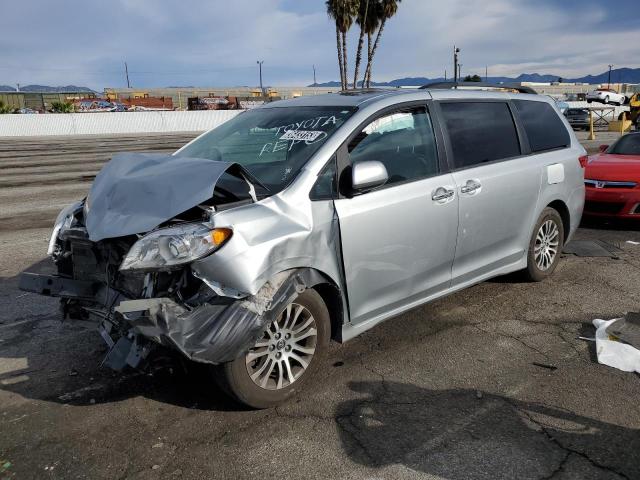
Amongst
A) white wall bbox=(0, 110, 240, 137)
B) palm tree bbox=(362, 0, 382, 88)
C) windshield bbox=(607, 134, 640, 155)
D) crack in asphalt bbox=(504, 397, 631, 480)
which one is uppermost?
palm tree bbox=(362, 0, 382, 88)

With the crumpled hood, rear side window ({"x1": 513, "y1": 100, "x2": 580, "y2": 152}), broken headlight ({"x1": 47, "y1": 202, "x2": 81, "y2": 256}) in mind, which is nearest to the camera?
the crumpled hood

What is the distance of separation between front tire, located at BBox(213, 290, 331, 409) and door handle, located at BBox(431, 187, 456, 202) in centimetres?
121

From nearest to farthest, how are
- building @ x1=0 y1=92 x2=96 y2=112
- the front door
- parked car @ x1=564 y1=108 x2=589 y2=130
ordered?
1. the front door
2. parked car @ x1=564 y1=108 x2=589 y2=130
3. building @ x1=0 y1=92 x2=96 y2=112

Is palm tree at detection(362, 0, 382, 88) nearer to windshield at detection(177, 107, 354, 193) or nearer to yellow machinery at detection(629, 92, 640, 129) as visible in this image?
yellow machinery at detection(629, 92, 640, 129)

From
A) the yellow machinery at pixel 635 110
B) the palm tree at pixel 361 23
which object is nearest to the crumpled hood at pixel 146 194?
the yellow machinery at pixel 635 110

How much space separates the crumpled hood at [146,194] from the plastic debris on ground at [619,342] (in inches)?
114

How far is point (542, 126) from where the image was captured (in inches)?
217

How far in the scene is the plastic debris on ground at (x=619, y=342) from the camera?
12.8 feet

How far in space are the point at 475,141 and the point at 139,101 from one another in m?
71.3

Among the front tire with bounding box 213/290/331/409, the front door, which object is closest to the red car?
the front door

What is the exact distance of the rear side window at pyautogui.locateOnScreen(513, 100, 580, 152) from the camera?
5.30m

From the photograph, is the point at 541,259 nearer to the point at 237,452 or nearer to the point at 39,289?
the point at 237,452

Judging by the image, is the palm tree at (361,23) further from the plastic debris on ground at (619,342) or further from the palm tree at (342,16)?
the plastic debris on ground at (619,342)

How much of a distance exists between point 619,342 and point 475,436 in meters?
1.74
